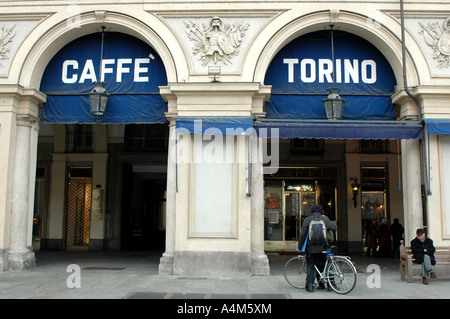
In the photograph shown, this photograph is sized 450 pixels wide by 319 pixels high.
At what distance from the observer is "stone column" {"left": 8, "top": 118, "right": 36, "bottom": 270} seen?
11141 millimetres

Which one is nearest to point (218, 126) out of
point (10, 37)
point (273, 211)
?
point (10, 37)

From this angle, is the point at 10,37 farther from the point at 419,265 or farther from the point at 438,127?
the point at 419,265

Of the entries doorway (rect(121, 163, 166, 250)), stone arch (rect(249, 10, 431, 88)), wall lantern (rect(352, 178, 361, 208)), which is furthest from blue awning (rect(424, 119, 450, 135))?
doorway (rect(121, 163, 166, 250))

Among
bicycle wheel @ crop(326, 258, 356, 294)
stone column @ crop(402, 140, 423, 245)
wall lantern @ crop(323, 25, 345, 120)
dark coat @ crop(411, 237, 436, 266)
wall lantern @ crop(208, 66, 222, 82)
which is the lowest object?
bicycle wheel @ crop(326, 258, 356, 294)

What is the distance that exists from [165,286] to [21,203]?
199 inches

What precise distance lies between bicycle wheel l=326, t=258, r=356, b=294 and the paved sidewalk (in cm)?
24

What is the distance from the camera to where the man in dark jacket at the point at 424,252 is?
9.48m

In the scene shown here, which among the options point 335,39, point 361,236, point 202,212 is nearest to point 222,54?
point 335,39

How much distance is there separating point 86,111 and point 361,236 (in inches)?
444

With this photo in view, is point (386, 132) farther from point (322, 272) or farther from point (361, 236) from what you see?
point (361, 236)

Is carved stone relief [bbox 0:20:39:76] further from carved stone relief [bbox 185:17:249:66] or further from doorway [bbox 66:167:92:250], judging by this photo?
doorway [bbox 66:167:92:250]

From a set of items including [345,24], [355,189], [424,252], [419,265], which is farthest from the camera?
[355,189]

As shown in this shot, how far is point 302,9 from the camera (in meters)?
11.2

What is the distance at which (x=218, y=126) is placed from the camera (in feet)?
34.2
